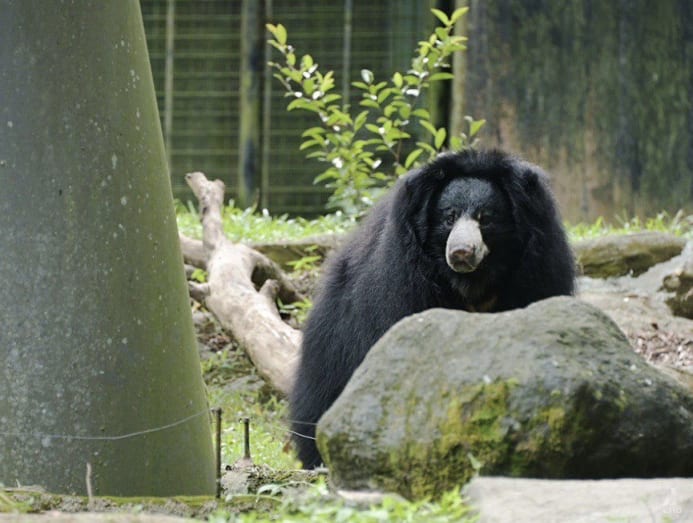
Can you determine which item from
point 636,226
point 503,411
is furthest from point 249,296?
point 636,226

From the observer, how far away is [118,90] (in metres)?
3.50

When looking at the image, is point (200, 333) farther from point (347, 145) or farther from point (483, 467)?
point (483, 467)

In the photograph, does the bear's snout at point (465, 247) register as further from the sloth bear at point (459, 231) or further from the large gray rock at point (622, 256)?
the large gray rock at point (622, 256)

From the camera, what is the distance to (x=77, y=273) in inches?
133

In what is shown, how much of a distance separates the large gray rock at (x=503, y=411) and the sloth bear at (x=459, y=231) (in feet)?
6.10

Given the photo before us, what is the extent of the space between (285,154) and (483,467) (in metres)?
9.18

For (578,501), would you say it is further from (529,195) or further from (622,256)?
(622,256)

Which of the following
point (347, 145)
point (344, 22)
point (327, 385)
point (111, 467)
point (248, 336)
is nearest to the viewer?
point (111, 467)

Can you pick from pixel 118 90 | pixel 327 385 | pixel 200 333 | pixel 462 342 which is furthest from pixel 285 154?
pixel 462 342

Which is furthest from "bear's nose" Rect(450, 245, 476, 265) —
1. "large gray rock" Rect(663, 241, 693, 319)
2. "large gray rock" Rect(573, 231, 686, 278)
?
"large gray rock" Rect(573, 231, 686, 278)

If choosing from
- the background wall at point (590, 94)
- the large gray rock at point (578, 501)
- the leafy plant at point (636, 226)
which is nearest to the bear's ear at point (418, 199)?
the large gray rock at point (578, 501)

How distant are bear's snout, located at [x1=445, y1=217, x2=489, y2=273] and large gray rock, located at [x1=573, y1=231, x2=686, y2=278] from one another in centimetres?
298

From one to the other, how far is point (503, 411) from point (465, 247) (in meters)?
1.97

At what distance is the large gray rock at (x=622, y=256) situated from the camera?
7504 millimetres
